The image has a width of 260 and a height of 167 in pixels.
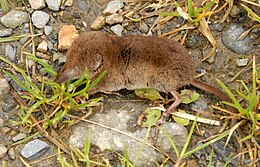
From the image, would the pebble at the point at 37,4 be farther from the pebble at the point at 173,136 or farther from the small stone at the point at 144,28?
the pebble at the point at 173,136

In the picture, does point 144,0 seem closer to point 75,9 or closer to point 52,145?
point 75,9

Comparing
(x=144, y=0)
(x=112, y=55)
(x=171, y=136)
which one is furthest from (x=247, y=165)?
(x=144, y=0)

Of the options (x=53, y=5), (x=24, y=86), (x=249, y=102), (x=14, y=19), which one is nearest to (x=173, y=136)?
(x=249, y=102)

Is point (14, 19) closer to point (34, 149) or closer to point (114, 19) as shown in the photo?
point (114, 19)

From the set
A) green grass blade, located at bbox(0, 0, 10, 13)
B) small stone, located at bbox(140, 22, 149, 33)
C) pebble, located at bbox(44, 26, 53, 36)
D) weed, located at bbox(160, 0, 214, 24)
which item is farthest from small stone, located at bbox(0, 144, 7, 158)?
weed, located at bbox(160, 0, 214, 24)

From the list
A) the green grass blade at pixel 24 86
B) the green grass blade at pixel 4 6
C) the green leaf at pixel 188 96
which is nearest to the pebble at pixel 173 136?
the green leaf at pixel 188 96

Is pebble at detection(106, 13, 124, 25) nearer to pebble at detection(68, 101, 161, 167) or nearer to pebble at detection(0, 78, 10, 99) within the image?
pebble at detection(68, 101, 161, 167)
